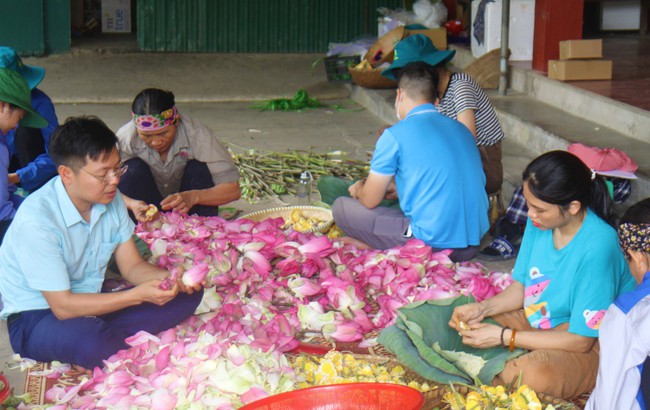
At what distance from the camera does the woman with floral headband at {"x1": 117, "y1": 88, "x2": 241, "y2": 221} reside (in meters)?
4.31

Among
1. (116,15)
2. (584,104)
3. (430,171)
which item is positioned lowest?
(430,171)

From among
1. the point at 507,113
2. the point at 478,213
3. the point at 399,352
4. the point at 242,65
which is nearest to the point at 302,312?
the point at 399,352

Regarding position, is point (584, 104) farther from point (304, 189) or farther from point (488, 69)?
point (304, 189)

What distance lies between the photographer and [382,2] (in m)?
9.98

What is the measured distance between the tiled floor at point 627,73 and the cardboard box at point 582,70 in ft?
0.21

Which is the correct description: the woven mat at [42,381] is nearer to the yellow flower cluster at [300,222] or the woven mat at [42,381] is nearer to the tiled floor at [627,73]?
the yellow flower cluster at [300,222]

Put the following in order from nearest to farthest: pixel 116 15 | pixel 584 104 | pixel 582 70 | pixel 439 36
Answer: pixel 584 104, pixel 582 70, pixel 439 36, pixel 116 15

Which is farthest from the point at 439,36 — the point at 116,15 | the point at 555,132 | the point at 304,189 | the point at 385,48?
the point at 116,15

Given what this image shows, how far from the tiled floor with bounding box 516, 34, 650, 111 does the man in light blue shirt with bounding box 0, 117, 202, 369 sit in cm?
359

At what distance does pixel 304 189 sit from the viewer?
18.1 feet

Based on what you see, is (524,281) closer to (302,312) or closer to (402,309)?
(402,309)

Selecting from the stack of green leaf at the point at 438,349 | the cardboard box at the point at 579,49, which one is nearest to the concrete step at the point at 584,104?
the cardboard box at the point at 579,49

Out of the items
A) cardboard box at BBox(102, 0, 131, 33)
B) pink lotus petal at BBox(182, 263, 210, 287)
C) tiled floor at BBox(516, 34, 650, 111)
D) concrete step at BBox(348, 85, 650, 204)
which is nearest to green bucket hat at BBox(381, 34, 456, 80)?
concrete step at BBox(348, 85, 650, 204)

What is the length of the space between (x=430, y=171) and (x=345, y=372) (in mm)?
1337
